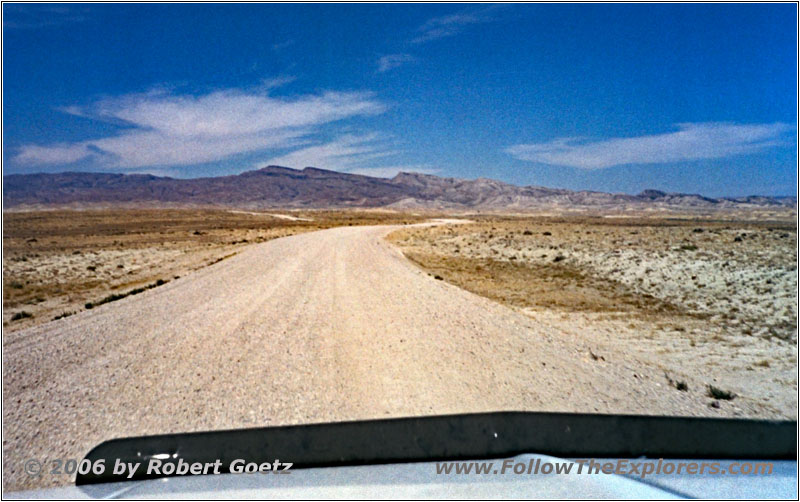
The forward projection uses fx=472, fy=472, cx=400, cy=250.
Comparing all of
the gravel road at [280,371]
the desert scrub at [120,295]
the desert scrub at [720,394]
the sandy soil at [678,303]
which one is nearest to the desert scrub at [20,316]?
the desert scrub at [120,295]

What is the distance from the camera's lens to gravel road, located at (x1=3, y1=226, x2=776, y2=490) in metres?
5.27

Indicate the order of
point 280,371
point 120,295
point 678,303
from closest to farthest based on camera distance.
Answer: point 280,371
point 678,303
point 120,295

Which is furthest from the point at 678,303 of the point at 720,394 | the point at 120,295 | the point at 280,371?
the point at 120,295

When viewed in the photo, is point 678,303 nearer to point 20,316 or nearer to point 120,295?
point 120,295

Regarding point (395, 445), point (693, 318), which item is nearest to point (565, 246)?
point (693, 318)

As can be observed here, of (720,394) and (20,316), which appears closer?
(720,394)

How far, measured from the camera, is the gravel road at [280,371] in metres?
5.27

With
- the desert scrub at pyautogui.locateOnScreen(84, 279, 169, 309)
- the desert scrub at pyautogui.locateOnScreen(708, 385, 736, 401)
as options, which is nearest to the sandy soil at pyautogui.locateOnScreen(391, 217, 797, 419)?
the desert scrub at pyautogui.locateOnScreen(708, 385, 736, 401)

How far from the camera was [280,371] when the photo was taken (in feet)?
22.2

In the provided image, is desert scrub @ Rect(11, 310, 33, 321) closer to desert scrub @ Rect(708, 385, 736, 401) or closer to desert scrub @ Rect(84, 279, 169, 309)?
desert scrub @ Rect(84, 279, 169, 309)

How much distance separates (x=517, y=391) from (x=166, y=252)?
30.8 meters

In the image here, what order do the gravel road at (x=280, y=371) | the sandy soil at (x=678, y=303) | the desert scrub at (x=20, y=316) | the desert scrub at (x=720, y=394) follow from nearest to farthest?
the gravel road at (x=280, y=371) < the desert scrub at (x=720, y=394) < the sandy soil at (x=678, y=303) < the desert scrub at (x=20, y=316)

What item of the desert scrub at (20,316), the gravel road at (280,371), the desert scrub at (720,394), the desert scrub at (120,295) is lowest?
the desert scrub at (20,316)

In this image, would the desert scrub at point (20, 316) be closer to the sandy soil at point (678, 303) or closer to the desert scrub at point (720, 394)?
the sandy soil at point (678, 303)
